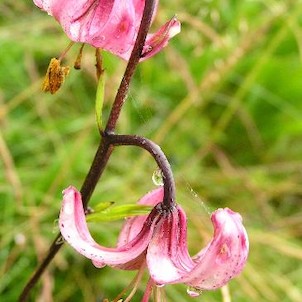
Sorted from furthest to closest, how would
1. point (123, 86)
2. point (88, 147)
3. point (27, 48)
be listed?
point (27, 48) < point (88, 147) < point (123, 86)

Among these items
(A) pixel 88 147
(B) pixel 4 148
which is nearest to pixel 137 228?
(B) pixel 4 148

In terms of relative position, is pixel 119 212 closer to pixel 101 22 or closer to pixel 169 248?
pixel 169 248

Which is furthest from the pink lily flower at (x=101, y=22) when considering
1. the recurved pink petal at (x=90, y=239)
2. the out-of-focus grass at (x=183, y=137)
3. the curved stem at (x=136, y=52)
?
the out-of-focus grass at (x=183, y=137)

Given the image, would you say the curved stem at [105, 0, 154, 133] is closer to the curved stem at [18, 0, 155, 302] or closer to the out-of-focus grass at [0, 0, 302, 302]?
the curved stem at [18, 0, 155, 302]

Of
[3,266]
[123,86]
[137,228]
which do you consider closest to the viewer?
[123,86]

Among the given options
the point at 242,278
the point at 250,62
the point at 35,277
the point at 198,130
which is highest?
the point at 35,277

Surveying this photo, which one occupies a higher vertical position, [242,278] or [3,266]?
[3,266]

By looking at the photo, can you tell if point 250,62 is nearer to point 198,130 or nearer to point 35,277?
point 198,130

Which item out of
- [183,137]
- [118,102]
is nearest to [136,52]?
[118,102]

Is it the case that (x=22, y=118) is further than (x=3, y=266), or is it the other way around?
(x=22, y=118)
